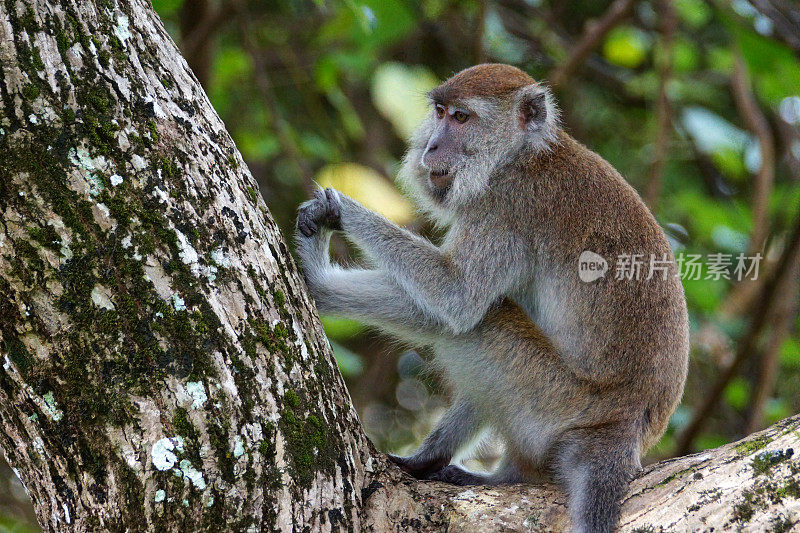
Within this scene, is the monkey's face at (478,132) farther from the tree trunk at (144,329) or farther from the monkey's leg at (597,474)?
the tree trunk at (144,329)

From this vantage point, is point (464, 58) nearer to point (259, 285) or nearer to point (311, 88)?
point (311, 88)

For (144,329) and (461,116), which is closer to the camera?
(144,329)

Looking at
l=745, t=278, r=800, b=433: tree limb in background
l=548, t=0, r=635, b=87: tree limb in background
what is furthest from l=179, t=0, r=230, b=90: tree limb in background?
l=745, t=278, r=800, b=433: tree limb in background

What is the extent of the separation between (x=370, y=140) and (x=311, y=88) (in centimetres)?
89

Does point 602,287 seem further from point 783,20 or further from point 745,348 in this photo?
point 783,20

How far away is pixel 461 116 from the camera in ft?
16.8

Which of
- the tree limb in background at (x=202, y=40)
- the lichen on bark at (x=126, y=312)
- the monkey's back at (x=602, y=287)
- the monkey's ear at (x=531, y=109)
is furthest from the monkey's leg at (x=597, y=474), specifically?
the tree limb in background at (x=202, y=40)

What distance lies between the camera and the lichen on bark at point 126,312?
2791mm

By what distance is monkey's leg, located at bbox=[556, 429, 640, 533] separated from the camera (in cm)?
348

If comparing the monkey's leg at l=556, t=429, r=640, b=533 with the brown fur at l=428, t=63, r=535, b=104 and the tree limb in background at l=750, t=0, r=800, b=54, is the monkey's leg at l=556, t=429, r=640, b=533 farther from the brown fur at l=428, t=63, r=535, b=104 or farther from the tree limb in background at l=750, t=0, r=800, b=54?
the tree limb in background at l=750, t=0, r=800, b=54

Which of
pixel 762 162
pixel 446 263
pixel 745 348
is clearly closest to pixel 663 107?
pixel 762 162

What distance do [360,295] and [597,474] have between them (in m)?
1.62

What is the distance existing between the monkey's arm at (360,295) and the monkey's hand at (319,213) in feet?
0.14

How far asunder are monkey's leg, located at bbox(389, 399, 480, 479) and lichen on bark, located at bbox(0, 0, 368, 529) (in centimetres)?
172
